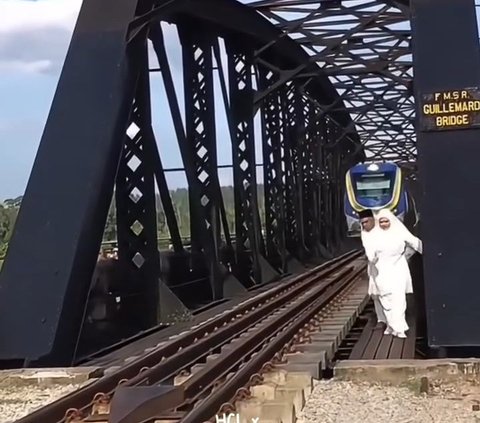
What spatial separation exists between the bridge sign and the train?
135cm

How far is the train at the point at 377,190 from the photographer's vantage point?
10.6 metres

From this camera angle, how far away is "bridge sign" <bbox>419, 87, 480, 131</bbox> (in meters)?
9.38

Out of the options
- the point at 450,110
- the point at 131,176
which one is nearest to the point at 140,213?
the point at 131,176

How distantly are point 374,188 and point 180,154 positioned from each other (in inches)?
177

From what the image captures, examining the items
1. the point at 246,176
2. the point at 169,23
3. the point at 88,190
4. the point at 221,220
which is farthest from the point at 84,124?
the point at 246,176

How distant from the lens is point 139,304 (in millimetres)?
12273

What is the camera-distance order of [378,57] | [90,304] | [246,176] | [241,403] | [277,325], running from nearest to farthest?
[241,403]
[90,304]
[277,325]
[246,176]
[378,57]

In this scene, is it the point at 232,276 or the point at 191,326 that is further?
the point at 232,276

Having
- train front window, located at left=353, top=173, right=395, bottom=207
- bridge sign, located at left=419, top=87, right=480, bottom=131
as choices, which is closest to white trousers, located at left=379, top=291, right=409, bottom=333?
train front window, located at left=353, top=173, right=395, bottom=207

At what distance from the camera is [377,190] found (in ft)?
35.8

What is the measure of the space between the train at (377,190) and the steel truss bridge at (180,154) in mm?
2714

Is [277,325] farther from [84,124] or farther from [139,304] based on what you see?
[84,124]

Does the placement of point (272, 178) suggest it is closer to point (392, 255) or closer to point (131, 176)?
point (131, 176)

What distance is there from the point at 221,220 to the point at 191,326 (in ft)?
15.4
